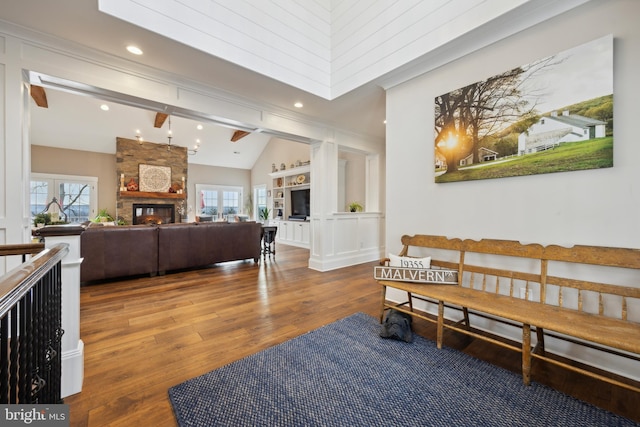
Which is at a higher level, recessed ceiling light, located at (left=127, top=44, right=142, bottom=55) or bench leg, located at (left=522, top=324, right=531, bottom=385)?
recessed ceiling light, located at (left=127, top=44, right=142, bottom=55)

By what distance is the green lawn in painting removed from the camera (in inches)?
68.7

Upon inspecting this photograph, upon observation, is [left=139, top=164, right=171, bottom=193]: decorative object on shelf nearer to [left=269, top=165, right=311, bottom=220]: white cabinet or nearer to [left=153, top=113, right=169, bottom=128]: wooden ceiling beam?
[left=153, top=113, right=169, bottom=128]: wooden ceiling beam

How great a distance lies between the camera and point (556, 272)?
1955 millimetres

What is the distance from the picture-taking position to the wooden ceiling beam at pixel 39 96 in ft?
17.5

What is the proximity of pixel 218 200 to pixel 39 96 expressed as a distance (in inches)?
218

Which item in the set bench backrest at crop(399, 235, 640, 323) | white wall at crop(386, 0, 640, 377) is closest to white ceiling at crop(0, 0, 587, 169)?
white wall at crop(386, 0, 640, 377)

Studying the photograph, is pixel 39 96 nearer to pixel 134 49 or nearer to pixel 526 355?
pixel 134 49

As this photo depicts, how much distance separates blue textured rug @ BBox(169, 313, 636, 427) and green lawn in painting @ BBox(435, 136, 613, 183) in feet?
5.00

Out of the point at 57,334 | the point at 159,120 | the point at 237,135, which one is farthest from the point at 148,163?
the point at 57,334

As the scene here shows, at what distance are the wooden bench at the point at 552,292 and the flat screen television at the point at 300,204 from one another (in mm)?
5354

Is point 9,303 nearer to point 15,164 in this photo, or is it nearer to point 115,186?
point 15,164

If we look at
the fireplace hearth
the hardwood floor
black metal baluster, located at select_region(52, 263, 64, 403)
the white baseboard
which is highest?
the fireplace hearth

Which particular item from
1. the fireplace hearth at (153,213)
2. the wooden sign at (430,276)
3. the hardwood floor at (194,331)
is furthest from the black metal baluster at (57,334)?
the fireplace hearth at (153,213)

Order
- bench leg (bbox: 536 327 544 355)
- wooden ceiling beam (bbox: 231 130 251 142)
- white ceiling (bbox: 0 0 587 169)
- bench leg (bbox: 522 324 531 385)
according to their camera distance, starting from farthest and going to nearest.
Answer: wooden ceiling beam (bbox: 231 130 251 142), white ceiling (bbox: 0 0 587 169), bench leg (bbox: 536 327 544 355), bench leg (bbox: 522 324 531 385)
